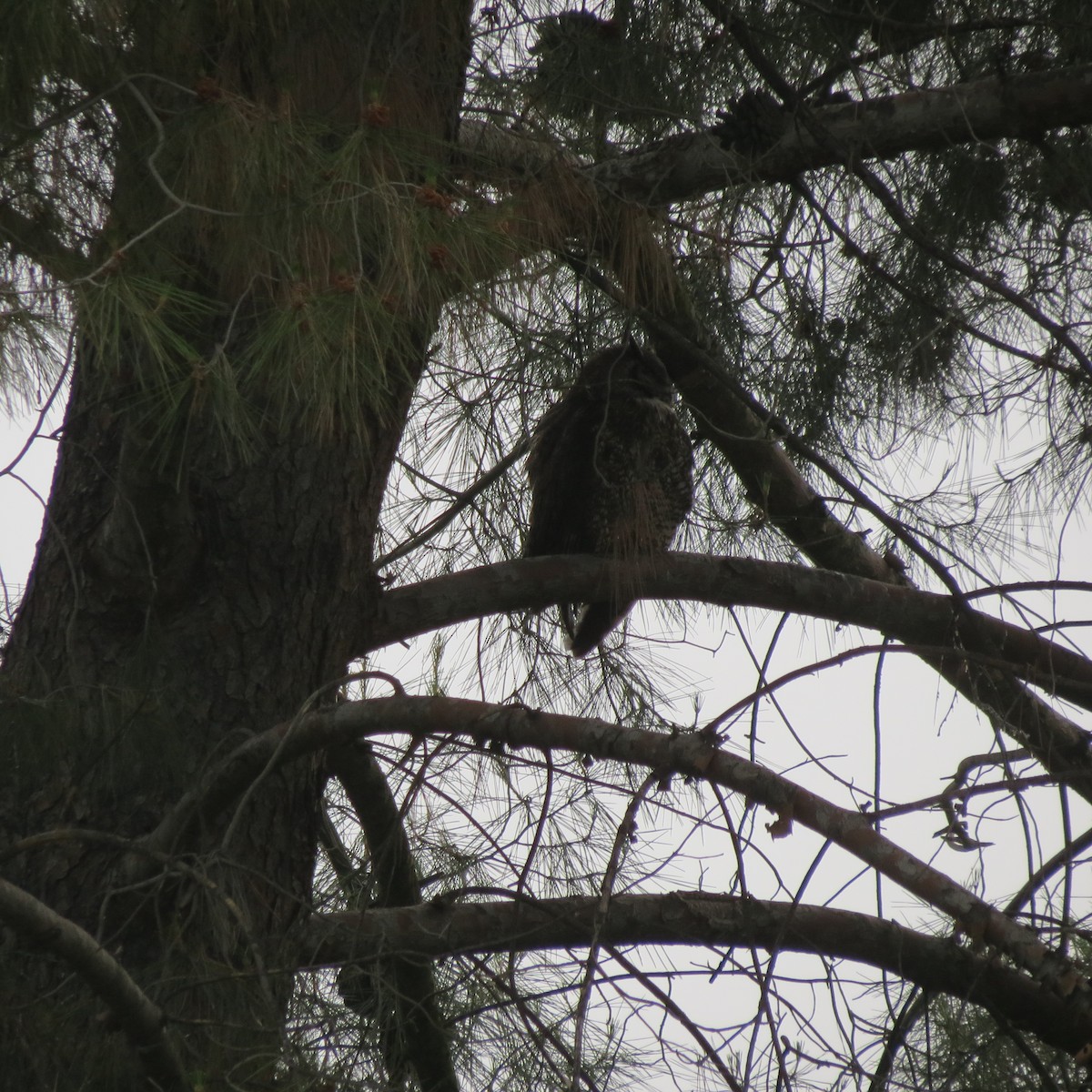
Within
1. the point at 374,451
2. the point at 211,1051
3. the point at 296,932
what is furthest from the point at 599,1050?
the point at 374,451

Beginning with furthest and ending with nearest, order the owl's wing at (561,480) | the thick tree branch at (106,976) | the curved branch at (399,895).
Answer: the owl's wing at (561,480)
the curved branch at (399,895)
the thick tree branch at (106,976)

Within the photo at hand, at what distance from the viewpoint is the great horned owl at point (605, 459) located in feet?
10.2

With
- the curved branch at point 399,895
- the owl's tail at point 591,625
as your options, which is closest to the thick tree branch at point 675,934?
the curved branch at point 399,895

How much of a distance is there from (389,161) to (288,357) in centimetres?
36

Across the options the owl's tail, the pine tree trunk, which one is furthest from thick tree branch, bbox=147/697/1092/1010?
the owl's tail

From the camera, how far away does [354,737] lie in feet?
6.32

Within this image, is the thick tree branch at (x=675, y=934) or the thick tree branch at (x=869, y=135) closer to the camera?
the thick tree branch at (x=675, y=934)

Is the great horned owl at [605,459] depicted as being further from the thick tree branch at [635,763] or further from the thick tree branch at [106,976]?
the thick tree branch at [106,976]

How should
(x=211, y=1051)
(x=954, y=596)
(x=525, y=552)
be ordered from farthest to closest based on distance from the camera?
(x=525, y=552) < (x=954, y=596) < (x=211, y=1051)

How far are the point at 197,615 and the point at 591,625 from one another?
1150mm

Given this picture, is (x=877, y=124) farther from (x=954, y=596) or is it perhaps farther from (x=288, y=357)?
(x=288, y=357)

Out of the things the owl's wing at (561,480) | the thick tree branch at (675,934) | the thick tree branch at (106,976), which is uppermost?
the owl's wing at (561,480)

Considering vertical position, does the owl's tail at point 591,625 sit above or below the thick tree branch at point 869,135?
below

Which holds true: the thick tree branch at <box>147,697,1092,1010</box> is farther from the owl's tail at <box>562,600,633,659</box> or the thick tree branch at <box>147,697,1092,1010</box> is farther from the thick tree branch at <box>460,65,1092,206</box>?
the owl's tail at <box>562,600,633,659</box>
